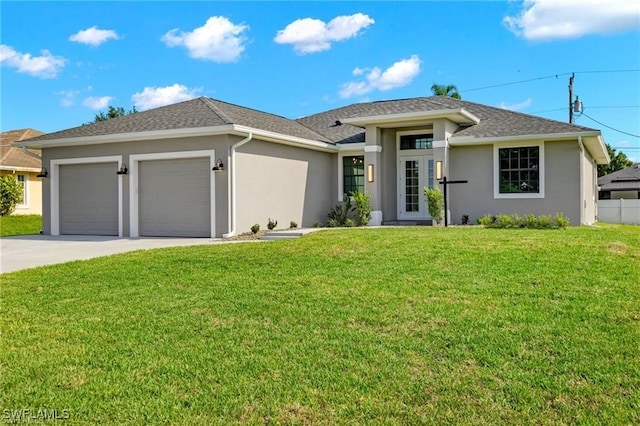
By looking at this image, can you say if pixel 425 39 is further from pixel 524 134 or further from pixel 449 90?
pixel 449 90

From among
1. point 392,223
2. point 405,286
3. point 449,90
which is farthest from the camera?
point 449,90

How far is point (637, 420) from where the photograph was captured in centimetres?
334

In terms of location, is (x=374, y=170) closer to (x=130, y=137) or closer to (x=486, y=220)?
(x=486, y=220)

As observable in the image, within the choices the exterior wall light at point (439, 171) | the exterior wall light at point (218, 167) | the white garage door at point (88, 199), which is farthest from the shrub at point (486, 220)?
the white garage door at point (88, 199)

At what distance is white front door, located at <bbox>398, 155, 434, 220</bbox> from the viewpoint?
17062mm

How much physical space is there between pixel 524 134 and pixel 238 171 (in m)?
8.19

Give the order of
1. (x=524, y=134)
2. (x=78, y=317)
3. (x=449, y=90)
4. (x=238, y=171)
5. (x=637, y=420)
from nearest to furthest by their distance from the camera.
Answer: (x=637, y=420)
(x=78, y=317)
(x=238, y=171)
(x=524, y=134)
(x=449, y=90)

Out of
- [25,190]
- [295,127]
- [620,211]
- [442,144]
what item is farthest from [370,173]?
[25,190]

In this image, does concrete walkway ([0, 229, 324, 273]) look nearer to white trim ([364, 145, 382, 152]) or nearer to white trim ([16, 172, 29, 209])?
white trim ([364, 145, 382, 152])

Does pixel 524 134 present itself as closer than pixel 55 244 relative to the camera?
No

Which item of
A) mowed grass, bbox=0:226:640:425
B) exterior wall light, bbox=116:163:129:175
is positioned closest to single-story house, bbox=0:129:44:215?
exterior wall light, bbox=116:163:129:175

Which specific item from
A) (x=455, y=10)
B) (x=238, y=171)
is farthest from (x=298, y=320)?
(x=455, y=10)

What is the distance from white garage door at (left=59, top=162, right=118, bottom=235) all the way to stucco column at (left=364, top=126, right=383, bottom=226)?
7635mm

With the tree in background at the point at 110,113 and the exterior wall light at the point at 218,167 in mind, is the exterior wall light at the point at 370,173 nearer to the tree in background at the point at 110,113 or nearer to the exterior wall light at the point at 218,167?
the exterior wall light at the point at 218,167
